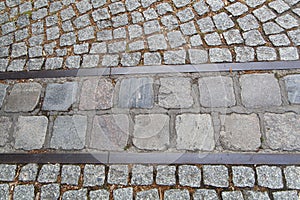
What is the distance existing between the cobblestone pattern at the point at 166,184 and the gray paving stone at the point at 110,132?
0.67 ft

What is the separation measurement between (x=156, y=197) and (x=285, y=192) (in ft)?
3.45

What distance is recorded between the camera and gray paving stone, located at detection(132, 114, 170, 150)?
3.09 metres

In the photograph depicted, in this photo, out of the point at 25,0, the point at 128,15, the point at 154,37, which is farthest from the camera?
the point at 25,0

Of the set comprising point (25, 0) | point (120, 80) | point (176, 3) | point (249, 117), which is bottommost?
point (249, 117)

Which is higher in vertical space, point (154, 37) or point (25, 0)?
point (25, 0)

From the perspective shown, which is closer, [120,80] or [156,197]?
[156,197]

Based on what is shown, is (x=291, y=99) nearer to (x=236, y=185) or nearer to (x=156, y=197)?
(x=236, y=185)

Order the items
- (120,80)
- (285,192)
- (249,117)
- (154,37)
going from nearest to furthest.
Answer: (285,192)
(249,117)
(120,80)
(154,37)

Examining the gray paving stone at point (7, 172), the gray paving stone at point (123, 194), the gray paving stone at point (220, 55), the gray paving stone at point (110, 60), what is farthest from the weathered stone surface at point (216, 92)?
the gray paving stone at point (7, 172)

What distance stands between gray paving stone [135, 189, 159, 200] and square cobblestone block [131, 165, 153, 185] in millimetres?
79

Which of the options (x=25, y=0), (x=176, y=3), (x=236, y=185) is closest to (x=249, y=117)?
(x=236, y=185)

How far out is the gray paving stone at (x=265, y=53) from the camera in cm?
344

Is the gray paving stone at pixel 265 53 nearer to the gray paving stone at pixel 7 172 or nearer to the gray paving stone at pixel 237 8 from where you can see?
the gray paving stone at pixel 237 8

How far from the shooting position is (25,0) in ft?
14.6
